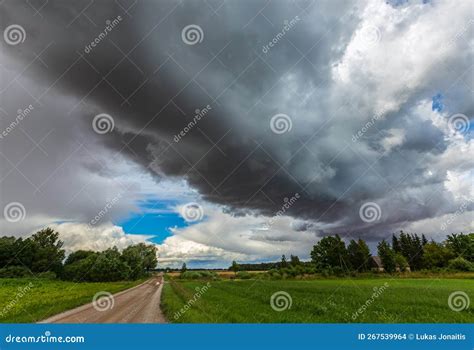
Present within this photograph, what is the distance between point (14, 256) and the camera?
58.2 metres

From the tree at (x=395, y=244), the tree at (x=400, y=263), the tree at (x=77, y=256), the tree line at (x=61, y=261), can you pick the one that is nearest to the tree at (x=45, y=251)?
the tree line at (x=61, y=261)

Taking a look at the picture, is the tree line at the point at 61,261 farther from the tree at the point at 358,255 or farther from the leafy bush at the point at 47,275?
the tree at the point at 358,255

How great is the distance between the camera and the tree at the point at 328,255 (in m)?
68.7

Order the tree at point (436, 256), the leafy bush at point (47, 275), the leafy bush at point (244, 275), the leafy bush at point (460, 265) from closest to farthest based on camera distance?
the leafy bush at point (244, 275) → the leafy bush at point (47, 275) → the leafy bush at point (460, 265) → the tree at point (436, 256)

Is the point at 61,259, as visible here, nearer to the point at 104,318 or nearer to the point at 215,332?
the point at 104,318

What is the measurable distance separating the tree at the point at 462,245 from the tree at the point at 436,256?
4.37 feet

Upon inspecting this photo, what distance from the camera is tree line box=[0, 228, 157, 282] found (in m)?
57.4

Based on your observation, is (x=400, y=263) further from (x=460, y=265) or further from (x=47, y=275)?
(x=47, y=275)

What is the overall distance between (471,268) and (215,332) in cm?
6824

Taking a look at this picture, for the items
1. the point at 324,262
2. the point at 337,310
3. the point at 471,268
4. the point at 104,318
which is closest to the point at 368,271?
the point at 324,262

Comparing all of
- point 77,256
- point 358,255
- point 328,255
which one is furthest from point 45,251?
point 358,255

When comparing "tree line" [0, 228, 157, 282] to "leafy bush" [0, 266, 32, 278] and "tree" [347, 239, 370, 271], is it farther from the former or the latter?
"tree" [347, 239, 370, 271]

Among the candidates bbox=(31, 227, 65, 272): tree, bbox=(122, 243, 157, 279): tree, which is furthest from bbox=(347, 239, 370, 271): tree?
bbox=(31, 227, 65, 272): tree

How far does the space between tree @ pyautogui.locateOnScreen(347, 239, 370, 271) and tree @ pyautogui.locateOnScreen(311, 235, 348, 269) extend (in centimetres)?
492
